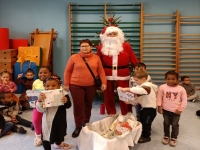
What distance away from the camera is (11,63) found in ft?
14.5

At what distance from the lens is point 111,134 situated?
2.37 m

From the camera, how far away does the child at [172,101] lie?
7.79 ft

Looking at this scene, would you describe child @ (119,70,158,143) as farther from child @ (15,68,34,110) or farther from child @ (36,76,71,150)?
child @ (15,68,34,110)

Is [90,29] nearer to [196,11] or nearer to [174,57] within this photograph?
[174,57]

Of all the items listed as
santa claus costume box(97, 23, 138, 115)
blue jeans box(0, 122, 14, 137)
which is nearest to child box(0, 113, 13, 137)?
blue jeans box(0, 122, 14, 137)

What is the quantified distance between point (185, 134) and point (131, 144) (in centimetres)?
88

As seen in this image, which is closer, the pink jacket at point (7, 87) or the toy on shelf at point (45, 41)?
the pink jacket at point (7, 87)

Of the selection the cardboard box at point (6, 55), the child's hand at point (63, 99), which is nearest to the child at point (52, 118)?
the child's hand at point (63, 99)

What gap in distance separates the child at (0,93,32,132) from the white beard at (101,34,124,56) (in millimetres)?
1327

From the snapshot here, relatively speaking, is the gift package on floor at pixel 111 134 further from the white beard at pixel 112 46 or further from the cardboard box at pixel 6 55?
the cardboard box at pixel 6 55

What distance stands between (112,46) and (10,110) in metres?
1.55

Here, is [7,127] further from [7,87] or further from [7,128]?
[7,87]

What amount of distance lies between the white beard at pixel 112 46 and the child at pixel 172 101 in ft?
2.34

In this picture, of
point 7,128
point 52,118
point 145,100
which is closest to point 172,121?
point 145,100
